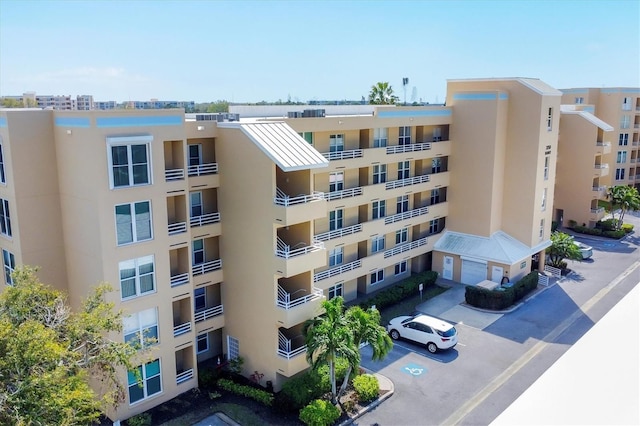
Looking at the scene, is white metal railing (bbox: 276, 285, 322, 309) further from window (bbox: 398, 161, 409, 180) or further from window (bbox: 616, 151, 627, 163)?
window (bbox: 616, 151, 627, 163)

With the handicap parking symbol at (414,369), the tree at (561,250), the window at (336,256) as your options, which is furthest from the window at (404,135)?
the handicap parking symbol at (414,369)

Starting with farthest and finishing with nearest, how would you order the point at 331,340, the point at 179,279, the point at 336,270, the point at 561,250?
1. the point at 561,250
2. the point at 336,270
3. the point at 179,279
4. the point at 331,340

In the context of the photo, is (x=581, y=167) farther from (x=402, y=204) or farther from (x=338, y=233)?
(x=338, y=233)

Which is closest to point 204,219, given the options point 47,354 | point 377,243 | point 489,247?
point 47,354

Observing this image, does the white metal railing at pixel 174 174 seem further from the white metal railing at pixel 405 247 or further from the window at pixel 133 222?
the white metal railing at pixel 405 247

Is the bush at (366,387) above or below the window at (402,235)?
below

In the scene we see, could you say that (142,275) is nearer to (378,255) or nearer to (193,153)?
(193,153)
